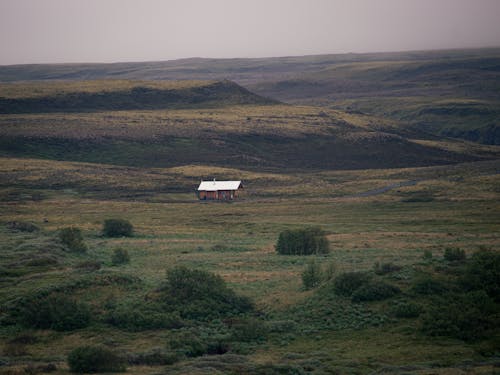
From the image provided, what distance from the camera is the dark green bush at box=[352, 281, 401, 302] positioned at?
26.8 meters

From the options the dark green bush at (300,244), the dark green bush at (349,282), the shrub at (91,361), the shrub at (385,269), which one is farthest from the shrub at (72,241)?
the shrub at (91,361)

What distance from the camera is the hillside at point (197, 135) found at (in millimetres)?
103500

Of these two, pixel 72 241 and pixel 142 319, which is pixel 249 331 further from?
pixel 72 241

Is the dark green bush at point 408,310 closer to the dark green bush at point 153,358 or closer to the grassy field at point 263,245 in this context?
the grassy field at point 263,245

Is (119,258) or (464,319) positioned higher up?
(464,319)

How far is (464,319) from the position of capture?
2305cm

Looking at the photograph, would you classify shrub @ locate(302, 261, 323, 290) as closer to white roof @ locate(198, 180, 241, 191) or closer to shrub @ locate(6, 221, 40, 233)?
shrub @ locate(6, 221, 40, 233)

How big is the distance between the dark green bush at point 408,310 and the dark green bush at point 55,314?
11598mm

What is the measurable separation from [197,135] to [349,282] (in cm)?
8809

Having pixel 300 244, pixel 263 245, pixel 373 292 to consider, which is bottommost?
pixel 263 245

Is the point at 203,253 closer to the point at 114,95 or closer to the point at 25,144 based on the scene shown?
the point at 25,144

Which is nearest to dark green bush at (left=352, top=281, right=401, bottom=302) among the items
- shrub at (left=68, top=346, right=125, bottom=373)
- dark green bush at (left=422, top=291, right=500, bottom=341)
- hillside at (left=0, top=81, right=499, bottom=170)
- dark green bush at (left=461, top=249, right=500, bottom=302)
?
dark green bush at (left=422, top=291, right=500, bottom=341)

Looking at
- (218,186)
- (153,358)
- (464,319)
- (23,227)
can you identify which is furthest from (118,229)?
(464,319)

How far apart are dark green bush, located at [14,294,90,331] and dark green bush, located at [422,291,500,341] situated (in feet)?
41.0
